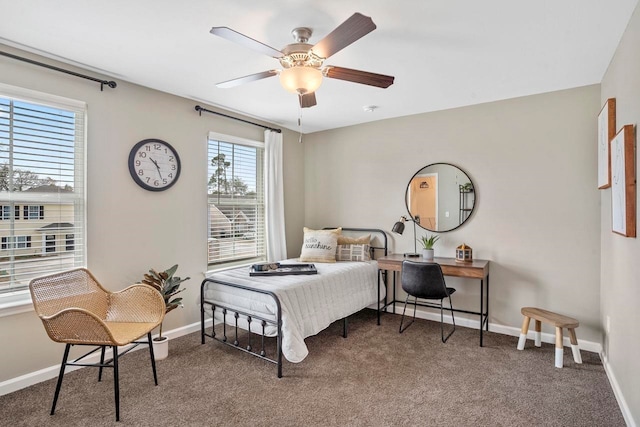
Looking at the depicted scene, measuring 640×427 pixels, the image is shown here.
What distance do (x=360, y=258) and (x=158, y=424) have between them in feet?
8.63

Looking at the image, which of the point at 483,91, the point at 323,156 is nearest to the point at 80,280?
→ the point at 323,156

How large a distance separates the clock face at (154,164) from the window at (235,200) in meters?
0.47

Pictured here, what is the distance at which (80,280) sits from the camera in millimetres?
2492

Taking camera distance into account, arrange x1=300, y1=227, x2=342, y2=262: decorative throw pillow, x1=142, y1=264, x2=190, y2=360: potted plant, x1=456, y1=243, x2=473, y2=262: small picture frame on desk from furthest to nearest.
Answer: x1=300, y1=227, x2=342, y2=262: decorative throw pillow < x1=456, y1=243, x2=473, y2=262: small picture frame on desk < x1=142, y1=264, x2=190, y2=360: potted plant

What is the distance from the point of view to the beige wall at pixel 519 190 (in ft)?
10.4

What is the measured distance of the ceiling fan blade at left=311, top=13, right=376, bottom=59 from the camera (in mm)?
1636

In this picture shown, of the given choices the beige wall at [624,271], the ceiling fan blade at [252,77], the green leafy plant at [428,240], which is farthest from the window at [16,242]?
the beige wall at [624,271]

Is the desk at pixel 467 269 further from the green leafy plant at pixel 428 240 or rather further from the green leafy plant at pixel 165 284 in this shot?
the green leafy plant at pixel 165 284

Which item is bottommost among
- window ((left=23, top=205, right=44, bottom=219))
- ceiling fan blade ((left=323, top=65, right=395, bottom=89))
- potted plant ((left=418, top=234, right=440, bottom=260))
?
potted plant ((left=418, top=234, right=440, bottom=260))

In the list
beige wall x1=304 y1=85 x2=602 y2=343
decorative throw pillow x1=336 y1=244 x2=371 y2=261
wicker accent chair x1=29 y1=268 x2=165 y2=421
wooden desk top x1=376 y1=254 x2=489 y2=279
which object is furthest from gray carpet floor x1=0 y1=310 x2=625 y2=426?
decorative throw pillow x1=336 y1=244 x2=371 y2=261

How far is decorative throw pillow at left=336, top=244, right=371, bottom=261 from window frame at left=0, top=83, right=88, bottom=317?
2584 millimetres

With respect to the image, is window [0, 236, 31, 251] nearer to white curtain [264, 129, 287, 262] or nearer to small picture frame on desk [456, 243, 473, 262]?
white curtain [264, 129, 287, 262]

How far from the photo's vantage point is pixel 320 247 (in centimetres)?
413

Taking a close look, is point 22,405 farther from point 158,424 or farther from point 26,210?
point 26,210
